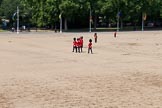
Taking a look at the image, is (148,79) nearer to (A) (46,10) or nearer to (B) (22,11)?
(A) (46,10)

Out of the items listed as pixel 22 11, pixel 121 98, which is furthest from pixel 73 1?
pixel 121 98

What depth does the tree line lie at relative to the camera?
335 ft

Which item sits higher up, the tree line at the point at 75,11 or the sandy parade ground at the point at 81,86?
the tree line at the point at 75,11

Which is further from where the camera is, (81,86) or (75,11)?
(75,11)

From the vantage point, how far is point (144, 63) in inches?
1271

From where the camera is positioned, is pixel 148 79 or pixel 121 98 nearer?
pixel 121 98

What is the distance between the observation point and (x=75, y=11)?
102 metres

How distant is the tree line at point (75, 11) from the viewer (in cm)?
→ 10206

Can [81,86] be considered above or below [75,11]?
below

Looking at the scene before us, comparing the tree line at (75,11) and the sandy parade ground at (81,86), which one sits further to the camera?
the tree line at (75,11)

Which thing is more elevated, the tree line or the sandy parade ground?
the tree line

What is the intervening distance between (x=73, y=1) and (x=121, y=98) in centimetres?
8547

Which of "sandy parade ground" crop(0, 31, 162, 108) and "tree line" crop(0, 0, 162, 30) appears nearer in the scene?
"sandy parade ground" crop(0, 31, 162, 108)

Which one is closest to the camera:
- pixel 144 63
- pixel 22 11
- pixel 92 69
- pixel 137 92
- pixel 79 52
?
pixel 137 92
